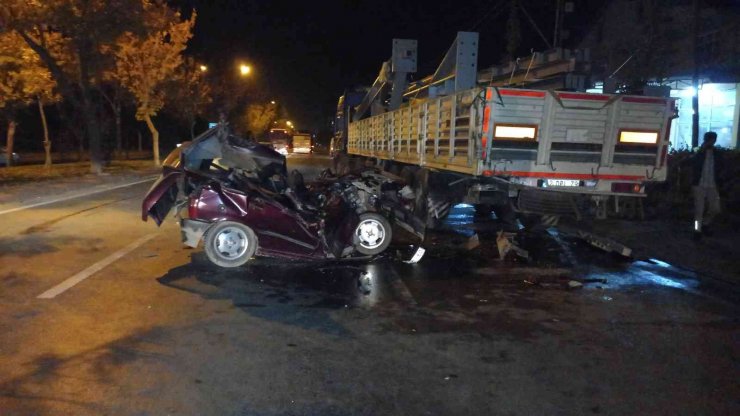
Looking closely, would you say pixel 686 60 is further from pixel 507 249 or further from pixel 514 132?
pixel 514 132

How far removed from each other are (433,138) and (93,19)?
15.1 metres

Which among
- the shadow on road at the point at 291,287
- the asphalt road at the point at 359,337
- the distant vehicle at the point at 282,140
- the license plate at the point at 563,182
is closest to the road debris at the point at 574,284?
the asphalt road at the point at 359,337

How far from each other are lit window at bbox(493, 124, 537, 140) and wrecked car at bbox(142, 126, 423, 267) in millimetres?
2098

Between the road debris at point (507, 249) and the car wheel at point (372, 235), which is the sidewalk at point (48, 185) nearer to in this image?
the car wheel at point (372, 235)

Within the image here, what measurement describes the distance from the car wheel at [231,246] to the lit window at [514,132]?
140 inches

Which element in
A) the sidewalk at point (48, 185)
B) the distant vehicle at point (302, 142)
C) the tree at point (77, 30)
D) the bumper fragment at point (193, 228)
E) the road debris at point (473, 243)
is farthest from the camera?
the distant vehicle at point (302, 142)

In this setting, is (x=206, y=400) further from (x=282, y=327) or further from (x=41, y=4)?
(x=41, y=4)

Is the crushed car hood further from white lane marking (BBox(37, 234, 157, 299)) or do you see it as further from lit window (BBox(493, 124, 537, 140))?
lit window (BBox(493, 124, 537, 140))

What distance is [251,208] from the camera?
8070 mm

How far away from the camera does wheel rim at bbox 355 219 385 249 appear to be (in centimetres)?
902

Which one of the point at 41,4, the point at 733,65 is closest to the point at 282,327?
the point at 41,4

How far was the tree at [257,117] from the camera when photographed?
59.5 m

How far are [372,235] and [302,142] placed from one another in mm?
45757

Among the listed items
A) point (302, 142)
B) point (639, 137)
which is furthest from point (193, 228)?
point (302, 142)
